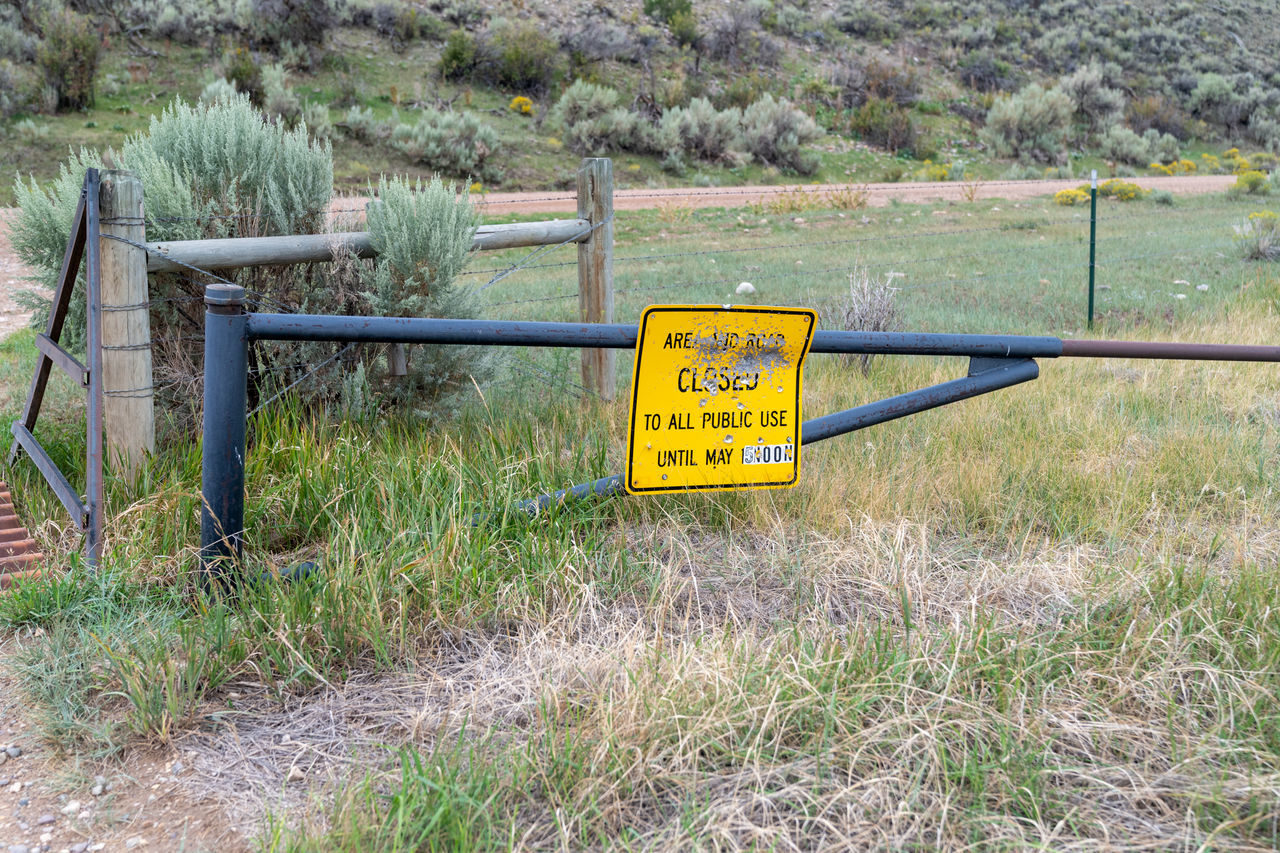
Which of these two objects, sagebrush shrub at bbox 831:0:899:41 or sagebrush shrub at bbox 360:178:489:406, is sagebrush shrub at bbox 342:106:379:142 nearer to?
sagebrush shrub at bbox 360:178:489:406

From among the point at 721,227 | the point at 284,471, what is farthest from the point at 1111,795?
the point at 721,227

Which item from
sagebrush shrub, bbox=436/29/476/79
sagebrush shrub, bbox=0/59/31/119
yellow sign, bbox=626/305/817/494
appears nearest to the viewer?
yellow sign, bbox=626/305/817/494

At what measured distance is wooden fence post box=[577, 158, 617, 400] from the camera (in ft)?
18.8

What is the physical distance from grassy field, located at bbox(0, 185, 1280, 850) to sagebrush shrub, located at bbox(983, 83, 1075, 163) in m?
27.5

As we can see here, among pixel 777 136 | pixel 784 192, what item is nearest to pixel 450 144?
pixel 784 192

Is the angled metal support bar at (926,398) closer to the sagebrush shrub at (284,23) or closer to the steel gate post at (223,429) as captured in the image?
the steel gate post at (223,429)

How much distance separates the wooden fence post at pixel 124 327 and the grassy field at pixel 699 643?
9.7 inches

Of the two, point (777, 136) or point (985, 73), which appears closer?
point (777, 136)

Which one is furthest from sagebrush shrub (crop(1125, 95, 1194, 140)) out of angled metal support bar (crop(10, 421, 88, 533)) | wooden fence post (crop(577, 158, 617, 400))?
angled metal support bar (crop(10, 421, 88, 533))

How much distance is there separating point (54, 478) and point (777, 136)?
24.1 m

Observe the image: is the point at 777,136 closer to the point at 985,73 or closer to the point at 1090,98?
the point at 985,73

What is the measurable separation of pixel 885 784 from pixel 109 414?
3.23 metres

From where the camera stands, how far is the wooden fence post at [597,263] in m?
5.73

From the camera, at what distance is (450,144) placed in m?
20.8
